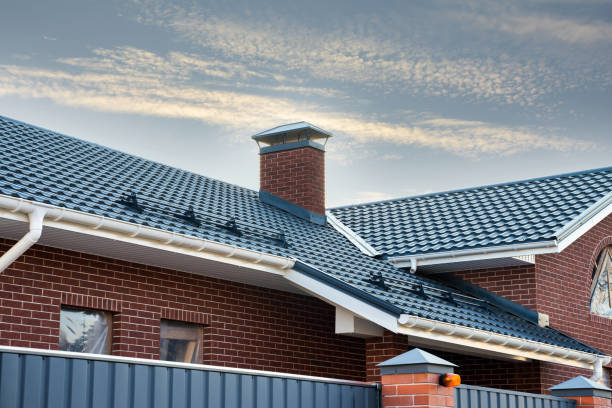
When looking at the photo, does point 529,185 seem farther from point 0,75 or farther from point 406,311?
point 0,75

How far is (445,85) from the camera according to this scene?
77.8ft

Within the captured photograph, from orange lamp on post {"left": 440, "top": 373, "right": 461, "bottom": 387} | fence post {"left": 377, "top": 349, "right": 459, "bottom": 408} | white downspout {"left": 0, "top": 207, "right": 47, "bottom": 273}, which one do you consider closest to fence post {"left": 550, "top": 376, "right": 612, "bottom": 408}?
fence post {"left": 377, "top": 349, "right": 459, "bottom": 408}

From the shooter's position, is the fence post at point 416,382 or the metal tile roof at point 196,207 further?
the metal tile roof at point 196,207

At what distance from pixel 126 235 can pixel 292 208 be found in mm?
7220

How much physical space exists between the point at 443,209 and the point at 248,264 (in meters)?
7.11

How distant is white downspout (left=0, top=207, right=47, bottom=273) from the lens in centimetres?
857

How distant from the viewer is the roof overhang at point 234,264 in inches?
359

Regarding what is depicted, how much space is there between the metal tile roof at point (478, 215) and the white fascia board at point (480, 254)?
10cm

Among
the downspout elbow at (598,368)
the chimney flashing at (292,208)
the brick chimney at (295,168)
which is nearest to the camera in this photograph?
the downspout elbow at (598,368)

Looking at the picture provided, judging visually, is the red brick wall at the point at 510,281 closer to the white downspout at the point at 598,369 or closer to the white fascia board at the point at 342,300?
the white downspout at the point at 598,369

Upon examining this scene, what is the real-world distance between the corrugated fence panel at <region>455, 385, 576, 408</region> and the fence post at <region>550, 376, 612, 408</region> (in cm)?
10

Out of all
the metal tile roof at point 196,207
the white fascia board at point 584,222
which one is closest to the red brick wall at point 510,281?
the metal tile roof at point 196,207

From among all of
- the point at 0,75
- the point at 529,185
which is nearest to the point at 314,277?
the point at 529,185

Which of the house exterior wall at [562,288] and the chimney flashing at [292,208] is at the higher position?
the chimney flashing at [292,208]
